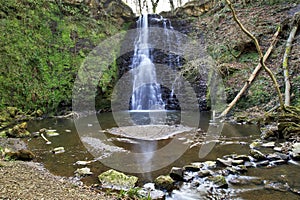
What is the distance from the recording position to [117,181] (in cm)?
383

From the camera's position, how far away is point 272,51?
38.0 ft

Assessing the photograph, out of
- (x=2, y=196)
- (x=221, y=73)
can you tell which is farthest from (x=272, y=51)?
(x=2, y=196)

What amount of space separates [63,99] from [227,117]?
903cm

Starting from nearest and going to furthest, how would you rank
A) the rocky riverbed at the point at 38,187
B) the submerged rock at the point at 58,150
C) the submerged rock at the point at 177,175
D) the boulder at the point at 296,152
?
the rocky riverbed at the point at 38,187, the submerged rock at the point at 177,175, the boulder at the point at 296,152, the submerged rock at the point at 58,150

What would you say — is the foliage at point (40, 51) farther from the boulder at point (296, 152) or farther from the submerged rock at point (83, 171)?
the boulder at point (296, 152)

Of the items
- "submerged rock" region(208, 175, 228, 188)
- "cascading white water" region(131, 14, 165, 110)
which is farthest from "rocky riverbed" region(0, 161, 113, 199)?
"cascading white water" region(131, 14, 165, 110)

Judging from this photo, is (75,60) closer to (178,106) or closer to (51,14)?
(51,14)

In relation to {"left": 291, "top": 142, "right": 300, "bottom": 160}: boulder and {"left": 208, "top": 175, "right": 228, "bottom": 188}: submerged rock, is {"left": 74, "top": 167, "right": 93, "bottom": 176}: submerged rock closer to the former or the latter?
{"left": 208, "top": 175, "right": 228, "bottom": 188}: submerged rock

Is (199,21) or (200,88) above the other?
(199,21)

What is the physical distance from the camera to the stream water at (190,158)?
3479mm

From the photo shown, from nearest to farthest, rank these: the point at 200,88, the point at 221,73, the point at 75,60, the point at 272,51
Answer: the point at 272,51 < the point at 221,73 < the point at 200,88 < the point at 75,60

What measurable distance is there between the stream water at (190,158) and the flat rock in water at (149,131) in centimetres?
40

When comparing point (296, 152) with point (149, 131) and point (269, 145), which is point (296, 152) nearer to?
point (269, 145)

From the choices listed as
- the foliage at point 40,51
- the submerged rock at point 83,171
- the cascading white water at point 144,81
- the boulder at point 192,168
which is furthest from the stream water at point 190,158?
the cascading white water at point 144,81
